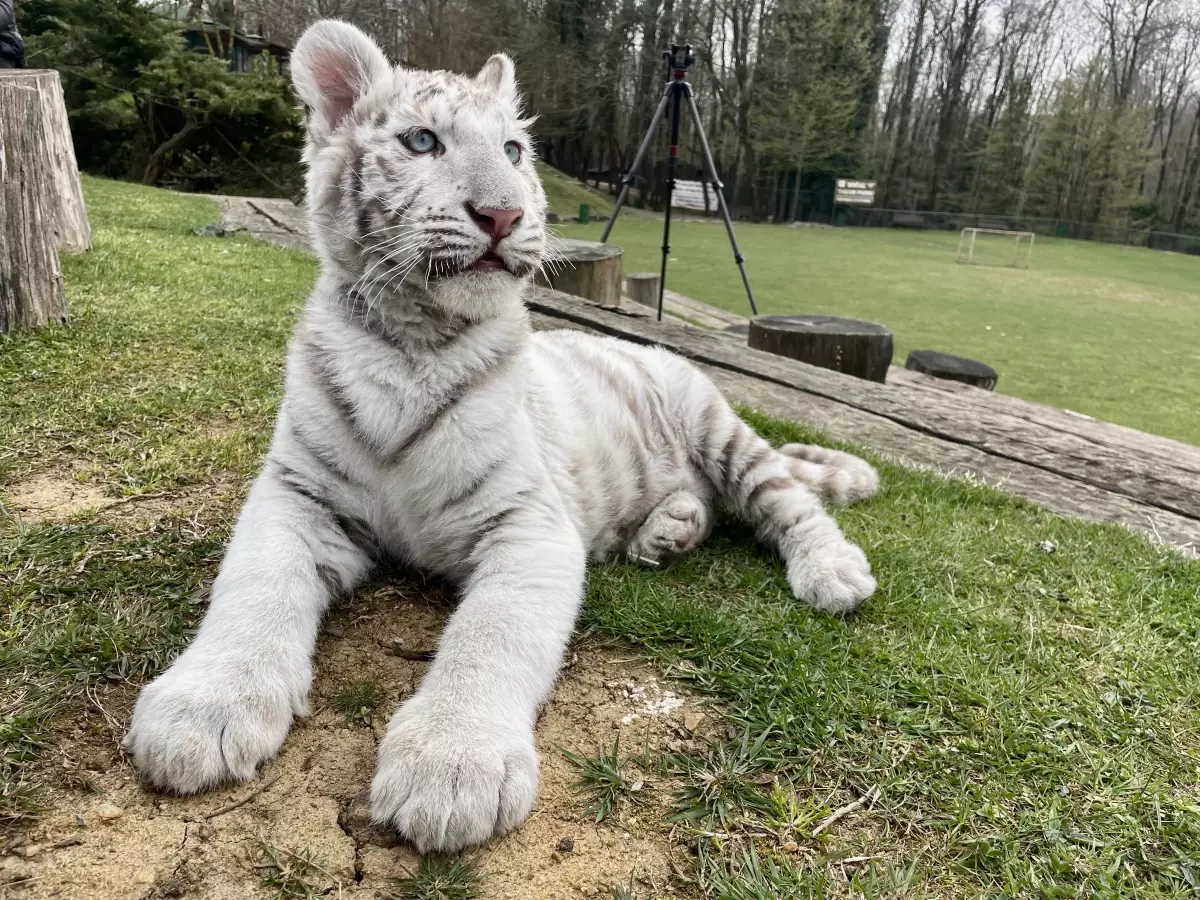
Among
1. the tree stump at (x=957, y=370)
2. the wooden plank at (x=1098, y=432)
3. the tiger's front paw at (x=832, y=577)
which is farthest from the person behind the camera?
the tree stump at (x=957, y=370)

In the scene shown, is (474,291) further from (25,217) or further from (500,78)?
(25,217)

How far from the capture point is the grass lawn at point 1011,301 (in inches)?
397

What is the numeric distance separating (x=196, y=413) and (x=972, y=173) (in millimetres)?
35197

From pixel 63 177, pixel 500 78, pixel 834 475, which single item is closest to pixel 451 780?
pixel 500 78

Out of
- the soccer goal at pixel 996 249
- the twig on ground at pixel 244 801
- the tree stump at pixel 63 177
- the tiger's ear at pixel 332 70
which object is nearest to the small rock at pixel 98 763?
the twig on ground at pixel 244 801

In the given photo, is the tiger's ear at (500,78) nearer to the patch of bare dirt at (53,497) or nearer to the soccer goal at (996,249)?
the patch of bare dirt at (53,497)

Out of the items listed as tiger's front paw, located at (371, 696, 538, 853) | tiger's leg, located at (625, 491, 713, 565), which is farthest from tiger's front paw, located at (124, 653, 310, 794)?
tiger's leg, located at (625, 491, 713, 565)

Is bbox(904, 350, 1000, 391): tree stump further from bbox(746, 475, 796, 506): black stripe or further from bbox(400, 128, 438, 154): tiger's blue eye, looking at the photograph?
bbox(400, 128, 438, 154): tiger's blue eye

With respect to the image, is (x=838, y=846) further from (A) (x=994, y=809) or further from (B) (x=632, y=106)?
(B) (x=632, y=106)

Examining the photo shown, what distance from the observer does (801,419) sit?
4504 millimetres

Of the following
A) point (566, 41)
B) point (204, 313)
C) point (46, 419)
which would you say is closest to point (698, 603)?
point (46, 419)

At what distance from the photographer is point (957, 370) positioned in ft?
25.6

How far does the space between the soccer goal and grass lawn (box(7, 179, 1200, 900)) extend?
855 inches

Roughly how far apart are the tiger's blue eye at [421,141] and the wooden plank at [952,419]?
3.23m
